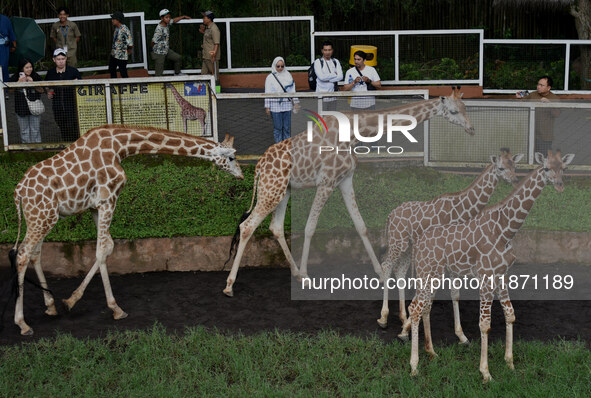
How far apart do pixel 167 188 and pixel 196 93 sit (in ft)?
5.85

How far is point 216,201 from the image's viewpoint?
12.9 metres

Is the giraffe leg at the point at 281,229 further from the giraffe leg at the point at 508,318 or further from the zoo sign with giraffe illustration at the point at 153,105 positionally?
the giraffe leg at the point at 508,318

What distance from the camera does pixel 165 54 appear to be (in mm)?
18594

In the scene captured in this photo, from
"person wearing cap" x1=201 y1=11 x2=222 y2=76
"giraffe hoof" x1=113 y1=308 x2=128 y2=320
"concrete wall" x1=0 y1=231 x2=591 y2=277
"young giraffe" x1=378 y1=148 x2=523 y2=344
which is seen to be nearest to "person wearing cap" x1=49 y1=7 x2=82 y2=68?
"person wearing cap" x1=201 y1=11 x2=222 y2=76

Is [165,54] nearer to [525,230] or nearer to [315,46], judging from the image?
[315,46]

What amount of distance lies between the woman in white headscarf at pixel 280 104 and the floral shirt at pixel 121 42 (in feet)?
14.4

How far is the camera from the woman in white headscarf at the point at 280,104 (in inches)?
543

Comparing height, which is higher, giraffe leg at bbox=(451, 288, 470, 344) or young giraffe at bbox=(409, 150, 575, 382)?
young giraffe at bbox=(409, 150, 575, 382)

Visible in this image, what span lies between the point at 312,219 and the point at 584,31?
12273 millimetres

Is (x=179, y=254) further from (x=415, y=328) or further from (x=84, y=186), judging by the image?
(x=415, y=328)

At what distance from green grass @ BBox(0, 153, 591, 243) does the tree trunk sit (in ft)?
26.4

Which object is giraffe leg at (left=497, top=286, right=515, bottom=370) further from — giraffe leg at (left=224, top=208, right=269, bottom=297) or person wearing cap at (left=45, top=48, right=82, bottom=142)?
person wearing cap at (left=45, top=48, right=82, bottom=142)

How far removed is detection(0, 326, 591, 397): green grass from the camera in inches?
338

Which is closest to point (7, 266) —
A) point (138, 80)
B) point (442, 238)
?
point (138, 80)
